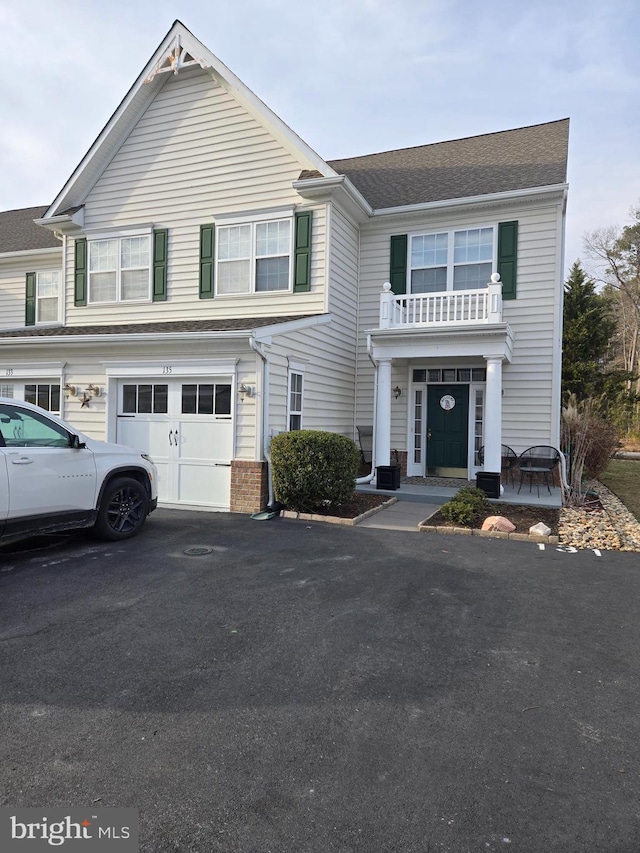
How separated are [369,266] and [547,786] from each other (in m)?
11.9

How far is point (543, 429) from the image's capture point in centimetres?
1162

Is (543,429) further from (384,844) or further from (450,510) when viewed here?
(384,844)

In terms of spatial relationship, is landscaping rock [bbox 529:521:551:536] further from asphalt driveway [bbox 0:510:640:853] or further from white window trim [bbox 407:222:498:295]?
white window trim [bbox 407:222:498:295]

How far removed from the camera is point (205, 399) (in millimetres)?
9672

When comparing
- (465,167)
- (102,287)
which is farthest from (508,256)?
(102,287)

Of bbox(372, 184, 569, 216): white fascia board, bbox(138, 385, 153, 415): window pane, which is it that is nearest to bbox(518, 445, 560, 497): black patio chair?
A: bbox(372, 184, 569, 216): white fascia board

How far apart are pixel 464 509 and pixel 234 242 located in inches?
301

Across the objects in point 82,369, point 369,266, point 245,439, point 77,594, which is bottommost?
point 77,594

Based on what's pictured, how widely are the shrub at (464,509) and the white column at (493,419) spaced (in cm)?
158

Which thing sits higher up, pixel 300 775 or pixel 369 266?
pixel 369 266

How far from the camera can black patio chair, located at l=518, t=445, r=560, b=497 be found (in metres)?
11.3

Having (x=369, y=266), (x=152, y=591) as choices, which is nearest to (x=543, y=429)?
(x=369, y=266)

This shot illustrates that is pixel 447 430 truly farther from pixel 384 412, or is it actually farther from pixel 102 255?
pixel 102 255

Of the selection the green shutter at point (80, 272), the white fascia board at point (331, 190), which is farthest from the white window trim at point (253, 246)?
the green shutter at point (80, 272)
